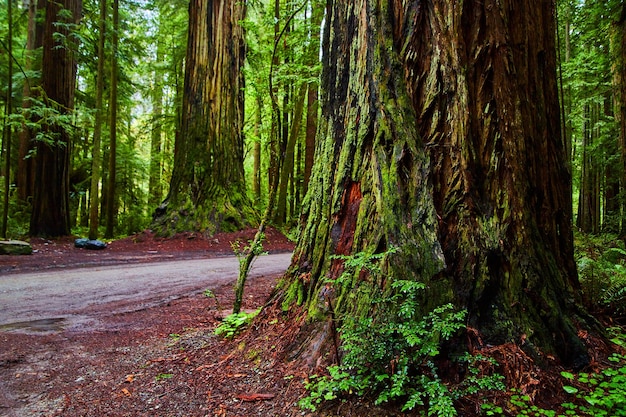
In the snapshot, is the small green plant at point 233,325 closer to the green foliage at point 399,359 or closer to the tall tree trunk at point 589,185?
the green foliage at point 399,359

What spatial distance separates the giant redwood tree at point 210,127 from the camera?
12.7m

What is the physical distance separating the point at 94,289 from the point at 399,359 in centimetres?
526

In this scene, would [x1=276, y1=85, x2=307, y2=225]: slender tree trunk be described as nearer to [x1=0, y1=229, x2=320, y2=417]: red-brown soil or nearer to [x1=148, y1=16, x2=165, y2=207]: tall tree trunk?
[x1=148, y1=16, x2=165, y2=207]: tall tree trunk

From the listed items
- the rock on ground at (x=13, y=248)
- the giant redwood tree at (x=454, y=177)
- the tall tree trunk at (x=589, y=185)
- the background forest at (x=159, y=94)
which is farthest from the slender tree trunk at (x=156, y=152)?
the tall tree trunk at (x=589, y=185)

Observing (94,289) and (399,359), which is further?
(94,289)

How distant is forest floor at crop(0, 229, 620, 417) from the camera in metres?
2.37

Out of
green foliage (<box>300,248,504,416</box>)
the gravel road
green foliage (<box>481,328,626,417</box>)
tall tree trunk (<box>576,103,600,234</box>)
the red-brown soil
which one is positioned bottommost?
the red-brown soil

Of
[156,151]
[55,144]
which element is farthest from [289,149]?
[156,151]

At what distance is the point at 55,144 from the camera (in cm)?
1190

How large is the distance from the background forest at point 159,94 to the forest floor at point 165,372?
5.89 feet

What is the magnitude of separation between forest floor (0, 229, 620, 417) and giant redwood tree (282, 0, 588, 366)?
0.31 metres

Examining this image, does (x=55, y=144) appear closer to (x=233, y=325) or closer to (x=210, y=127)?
(x=210, y=127)

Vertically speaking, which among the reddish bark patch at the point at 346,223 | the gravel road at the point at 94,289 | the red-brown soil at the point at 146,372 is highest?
the reddish bark patch at the point at 346,223

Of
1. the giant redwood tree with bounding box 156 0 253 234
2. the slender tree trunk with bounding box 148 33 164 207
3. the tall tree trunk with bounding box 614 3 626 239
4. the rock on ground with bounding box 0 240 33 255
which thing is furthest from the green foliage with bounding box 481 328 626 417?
the slender tree trunk with bounding box 148 33 164 207
